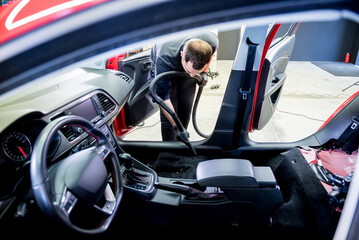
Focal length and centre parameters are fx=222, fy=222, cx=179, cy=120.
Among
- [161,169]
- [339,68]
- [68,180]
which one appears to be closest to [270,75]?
[161,169]

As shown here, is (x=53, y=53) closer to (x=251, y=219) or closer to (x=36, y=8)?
(x=36, y=8)

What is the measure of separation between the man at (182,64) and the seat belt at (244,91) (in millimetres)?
287

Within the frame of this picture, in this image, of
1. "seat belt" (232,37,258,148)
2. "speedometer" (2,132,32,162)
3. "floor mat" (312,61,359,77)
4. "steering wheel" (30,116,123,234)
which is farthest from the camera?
"floor mat" (312,61,359,77)

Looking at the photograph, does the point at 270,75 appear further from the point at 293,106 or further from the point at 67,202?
the point at 293,106

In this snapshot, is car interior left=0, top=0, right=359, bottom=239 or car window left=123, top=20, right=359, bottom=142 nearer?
car interior left=0, top=0, right=359, bottom=239

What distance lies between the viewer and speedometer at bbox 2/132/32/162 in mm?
893

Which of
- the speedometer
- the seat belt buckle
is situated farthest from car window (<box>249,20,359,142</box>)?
the speedometer

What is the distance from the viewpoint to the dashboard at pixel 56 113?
2.91 feet

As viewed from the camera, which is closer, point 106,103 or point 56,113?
point 56,113

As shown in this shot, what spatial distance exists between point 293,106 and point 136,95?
267 cm

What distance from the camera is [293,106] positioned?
365cm

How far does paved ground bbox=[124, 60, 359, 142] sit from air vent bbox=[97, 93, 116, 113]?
1.38 meters

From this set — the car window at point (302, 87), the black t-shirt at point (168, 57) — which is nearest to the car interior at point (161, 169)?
the black t-shirt at point (168, 57)

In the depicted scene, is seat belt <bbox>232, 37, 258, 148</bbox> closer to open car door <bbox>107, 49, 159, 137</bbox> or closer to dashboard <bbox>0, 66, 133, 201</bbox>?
dashboard <bbox>0, 66, 133, 201</bbox>
